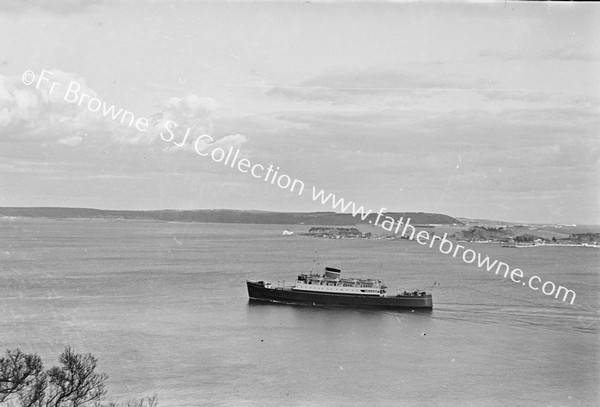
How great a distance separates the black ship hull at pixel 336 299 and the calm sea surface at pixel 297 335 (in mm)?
221

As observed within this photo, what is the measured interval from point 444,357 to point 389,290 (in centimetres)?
397

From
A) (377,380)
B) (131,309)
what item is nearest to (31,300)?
(131,309)

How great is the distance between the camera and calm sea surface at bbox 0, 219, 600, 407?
5.94 meters

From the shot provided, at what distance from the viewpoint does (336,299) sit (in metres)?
10.2

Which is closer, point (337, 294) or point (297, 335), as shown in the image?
point (297, 335)

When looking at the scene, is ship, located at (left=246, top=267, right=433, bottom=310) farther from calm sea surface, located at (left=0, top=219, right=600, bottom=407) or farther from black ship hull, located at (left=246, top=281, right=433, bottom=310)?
calm sea surface, located at (left=0, top=219, right=600, bottom=407)

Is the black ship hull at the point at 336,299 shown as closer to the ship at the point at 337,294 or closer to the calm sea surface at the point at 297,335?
the ship at the point at 337,294

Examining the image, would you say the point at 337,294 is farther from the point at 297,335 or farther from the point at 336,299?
the point at 297,335

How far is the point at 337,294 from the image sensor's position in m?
10.2

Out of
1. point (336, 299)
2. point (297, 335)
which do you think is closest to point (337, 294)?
point (336, 299)

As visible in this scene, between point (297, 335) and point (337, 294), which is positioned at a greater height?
point (337, 294)

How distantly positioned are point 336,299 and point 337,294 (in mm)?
86

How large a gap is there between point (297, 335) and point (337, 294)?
1992mm

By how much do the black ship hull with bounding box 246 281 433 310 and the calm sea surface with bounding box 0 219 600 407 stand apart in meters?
0.22
